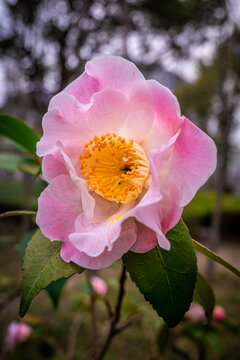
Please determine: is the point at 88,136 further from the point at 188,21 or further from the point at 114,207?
the point at 188,21

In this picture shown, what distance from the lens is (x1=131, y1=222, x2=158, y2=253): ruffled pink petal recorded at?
15.9 inches

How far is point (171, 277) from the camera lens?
0.42 m

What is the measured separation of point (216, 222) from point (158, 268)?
9.88 feet

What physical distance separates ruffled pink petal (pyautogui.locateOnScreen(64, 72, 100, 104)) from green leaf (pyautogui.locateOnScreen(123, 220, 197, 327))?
9.7 inches

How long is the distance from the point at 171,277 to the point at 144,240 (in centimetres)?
7

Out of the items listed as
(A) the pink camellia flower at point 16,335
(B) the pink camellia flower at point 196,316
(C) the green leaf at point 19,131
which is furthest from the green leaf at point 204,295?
(A) the pink camellia flower at point 16,335

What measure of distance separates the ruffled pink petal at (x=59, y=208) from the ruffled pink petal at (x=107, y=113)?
98 mm

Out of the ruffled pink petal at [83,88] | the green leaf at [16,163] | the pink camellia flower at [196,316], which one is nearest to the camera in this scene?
the ruffled pink petal at [83,88]

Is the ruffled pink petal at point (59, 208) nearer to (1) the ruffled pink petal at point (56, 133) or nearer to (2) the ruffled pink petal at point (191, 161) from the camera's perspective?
(1) the ruffled pink petal at point (56, 133)

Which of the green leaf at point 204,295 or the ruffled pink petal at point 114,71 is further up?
the ruffled pink petal at point 114,71

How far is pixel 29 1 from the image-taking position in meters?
3.58

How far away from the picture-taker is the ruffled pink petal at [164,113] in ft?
1.35

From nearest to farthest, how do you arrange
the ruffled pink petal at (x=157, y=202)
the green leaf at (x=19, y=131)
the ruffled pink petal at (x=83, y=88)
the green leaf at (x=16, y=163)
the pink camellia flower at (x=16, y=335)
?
the ruffled pink petal at (x=157, y=202) → the ruffled pink petal at (x=83, y=88) → the green leaf at (x=19, y=131) → the green leaf at (x=16, y=163) → the pink camellia flower at (x=16, y=335)

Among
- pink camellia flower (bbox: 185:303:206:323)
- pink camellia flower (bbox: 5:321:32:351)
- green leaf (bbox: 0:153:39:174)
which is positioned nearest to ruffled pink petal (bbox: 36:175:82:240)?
green leaf (bbox: 0:153:39:174)
